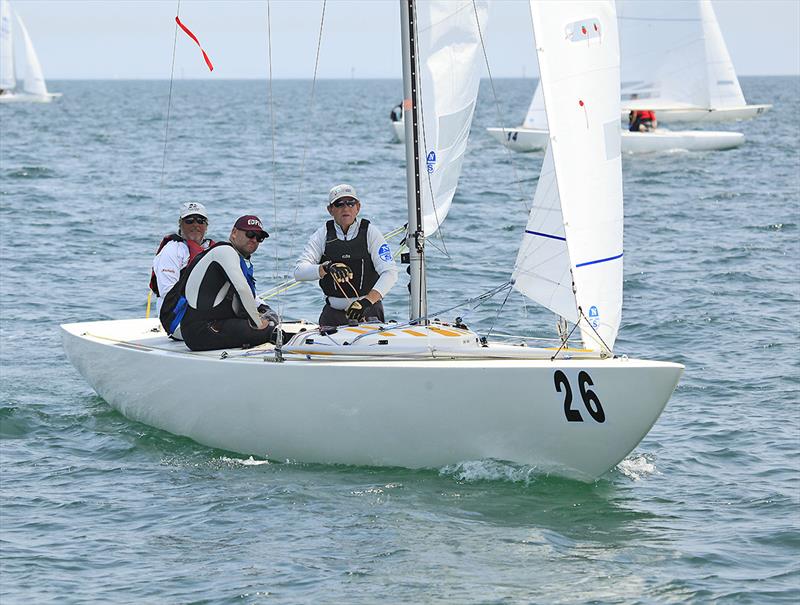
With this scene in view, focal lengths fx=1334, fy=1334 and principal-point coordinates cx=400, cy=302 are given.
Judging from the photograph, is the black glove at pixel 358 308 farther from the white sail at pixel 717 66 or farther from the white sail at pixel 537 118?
the white sail at pixel 717 66

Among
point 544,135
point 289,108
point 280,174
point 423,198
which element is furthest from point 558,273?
point 289,108

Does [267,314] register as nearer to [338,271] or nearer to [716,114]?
[338,271]

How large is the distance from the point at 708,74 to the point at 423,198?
2658 centimetres

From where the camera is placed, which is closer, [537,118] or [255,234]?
[255,234]

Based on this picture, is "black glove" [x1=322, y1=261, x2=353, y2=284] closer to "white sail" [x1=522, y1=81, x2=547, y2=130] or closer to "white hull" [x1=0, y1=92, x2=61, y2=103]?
"white sail" [x1=522, y1=81, x2=547, y2=130]

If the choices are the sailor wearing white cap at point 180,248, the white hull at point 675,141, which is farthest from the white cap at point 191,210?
the white hull at point 675,141

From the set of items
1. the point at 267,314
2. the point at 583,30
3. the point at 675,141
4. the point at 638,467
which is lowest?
the point at 638,467

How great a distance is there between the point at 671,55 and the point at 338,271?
25.7m

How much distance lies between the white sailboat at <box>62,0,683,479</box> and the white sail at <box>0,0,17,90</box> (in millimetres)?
62369

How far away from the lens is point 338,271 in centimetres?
809

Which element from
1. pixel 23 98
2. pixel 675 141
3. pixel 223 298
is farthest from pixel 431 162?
pixel 23 98

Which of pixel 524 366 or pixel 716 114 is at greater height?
pixel 716 114

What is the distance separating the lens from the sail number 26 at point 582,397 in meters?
7.12

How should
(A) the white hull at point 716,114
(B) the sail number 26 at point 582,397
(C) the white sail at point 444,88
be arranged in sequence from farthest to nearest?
(A) the white hull at point 716,114 → (C) the white sail at point 444,88 → (B) the sail number 26 at point 582,397
